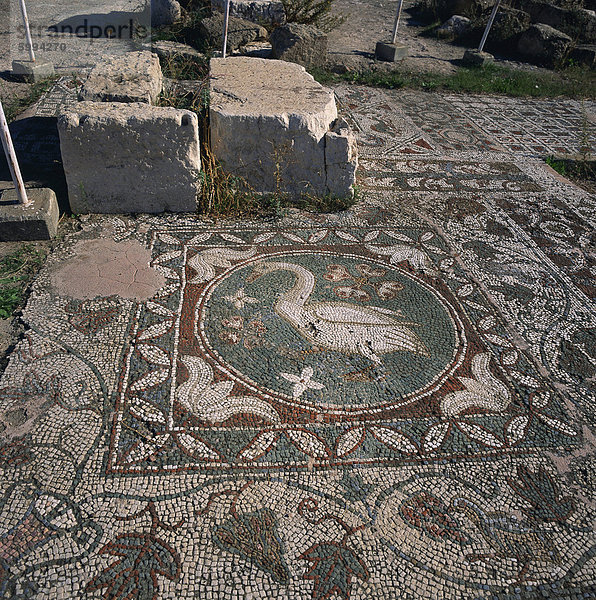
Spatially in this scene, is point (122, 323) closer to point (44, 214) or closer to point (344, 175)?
point (44, 214)

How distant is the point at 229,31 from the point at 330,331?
619cm

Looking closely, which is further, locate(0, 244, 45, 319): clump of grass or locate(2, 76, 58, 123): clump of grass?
locate(2, 76, 58, 123): clump of grass

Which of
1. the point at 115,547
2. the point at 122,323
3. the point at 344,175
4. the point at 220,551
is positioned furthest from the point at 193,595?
the point at 344,175

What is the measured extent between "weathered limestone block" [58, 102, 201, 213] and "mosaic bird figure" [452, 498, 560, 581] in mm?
3111

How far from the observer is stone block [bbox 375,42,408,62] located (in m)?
8.76

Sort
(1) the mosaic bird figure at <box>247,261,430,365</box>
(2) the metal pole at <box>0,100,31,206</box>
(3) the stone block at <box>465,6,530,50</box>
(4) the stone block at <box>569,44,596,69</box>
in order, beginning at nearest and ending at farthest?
(1) the mosaic bird figure at <box>247,261,430,365</box> → (2) the metal pole at <box>0,100,31,206</box> → (4) the stone block at <box>569,44,596,69</box> → (3) the stone block at <box>465,6,530,50</box>

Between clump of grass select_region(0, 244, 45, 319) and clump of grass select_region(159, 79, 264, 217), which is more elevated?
clump of grass select_region(159, 79, 264, 217)

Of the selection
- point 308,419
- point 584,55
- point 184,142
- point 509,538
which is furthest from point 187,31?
point 509,538

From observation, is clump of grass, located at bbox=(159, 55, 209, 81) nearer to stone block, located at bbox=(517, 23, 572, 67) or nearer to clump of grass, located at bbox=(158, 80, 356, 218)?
clump of grass, located at bbox=(158, 80, 356, 218)

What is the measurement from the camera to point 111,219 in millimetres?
4309

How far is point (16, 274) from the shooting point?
3623 millimetres

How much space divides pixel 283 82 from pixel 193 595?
14.5ft

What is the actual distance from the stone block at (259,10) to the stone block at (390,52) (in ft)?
5.55

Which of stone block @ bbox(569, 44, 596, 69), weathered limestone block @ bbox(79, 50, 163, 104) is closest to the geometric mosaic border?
weathered limestone block @ bbox(79, 50, 163, 104)
